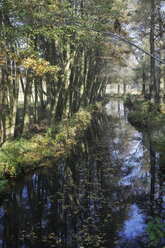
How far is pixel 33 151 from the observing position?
1219 centimetres

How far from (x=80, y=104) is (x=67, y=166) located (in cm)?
1610

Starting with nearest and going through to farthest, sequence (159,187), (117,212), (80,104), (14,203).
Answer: (117,212) < (14,203) < (159,187) < (80,104)

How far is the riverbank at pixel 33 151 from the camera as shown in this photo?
1001 cm

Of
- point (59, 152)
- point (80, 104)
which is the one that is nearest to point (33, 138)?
point (59, 152)

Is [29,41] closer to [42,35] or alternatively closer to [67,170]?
[42,35]

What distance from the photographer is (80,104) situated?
90.9ft

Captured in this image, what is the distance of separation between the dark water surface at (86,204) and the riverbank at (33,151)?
0.62 metres

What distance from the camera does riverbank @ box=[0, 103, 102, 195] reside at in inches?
394

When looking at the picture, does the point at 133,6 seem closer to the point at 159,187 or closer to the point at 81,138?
the point at 81,138

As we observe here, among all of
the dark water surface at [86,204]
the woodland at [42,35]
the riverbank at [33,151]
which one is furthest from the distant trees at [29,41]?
the dark water surface at [86,204]

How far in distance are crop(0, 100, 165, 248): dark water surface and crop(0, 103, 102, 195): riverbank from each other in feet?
2.05

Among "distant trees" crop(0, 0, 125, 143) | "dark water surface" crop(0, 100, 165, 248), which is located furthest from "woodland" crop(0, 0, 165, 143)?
"dark water surface" crop(0, 100, 165, 248)

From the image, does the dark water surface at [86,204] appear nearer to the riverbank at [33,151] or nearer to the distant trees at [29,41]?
the riverbank at [33,151]

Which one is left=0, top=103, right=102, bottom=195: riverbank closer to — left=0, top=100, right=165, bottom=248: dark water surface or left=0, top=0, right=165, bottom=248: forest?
left=0, top=0, right=165, bottom=248: forest
